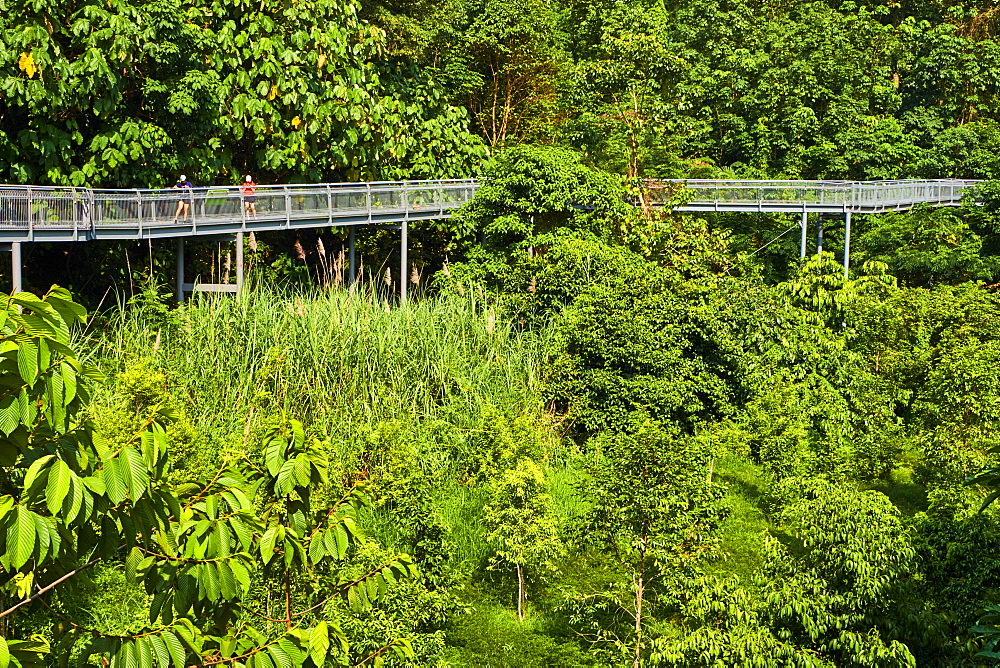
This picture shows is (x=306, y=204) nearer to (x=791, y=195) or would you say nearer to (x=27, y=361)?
(x=791, y=195)

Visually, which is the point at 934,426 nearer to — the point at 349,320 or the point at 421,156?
the point at 349,320

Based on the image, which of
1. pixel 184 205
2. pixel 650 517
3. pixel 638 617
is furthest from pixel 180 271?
pixel 638 617

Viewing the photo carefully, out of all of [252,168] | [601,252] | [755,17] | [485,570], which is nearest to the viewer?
[485,570]

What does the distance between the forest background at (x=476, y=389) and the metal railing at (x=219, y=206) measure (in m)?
1.20

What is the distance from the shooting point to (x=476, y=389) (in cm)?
1670

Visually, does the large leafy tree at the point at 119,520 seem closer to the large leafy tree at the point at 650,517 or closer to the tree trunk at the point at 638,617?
the tree trunk at the point at 638,617

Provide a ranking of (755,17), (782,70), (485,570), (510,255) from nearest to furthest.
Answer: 1. (485,570)
2. (510,255)
3. (782,70)
4. (755,17)

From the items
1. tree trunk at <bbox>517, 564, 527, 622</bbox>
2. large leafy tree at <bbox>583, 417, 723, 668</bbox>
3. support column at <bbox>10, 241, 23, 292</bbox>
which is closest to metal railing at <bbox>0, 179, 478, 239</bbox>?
support column at <bbox>10, 241, 23, 292</bbox>

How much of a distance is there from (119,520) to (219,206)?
1668 centimetres

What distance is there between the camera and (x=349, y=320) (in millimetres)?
16938

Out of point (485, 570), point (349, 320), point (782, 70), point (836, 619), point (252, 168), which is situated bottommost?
point (485, 570)

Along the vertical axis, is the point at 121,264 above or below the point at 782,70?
below

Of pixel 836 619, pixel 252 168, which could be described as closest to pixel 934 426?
pixel 836 619

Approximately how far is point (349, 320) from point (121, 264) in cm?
837
